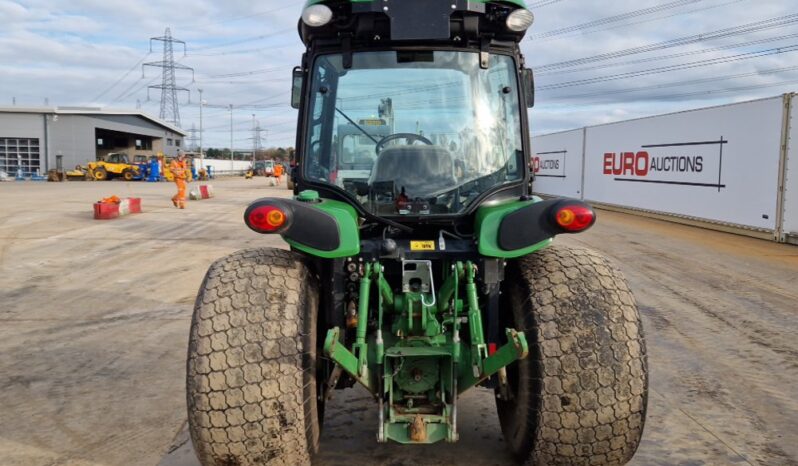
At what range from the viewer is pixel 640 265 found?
1069 cm

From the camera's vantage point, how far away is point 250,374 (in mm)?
2871

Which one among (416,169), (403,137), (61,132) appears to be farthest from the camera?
(61,132)

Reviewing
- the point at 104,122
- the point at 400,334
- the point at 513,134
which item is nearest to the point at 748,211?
the point at 513,134

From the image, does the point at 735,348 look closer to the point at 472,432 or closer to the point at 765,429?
the point at 765,429

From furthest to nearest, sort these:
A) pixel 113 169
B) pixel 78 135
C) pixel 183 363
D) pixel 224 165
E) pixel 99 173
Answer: pixel 224 165
pixel 78 135
pixel 113 169
pixel 99 173
pixel 183 363

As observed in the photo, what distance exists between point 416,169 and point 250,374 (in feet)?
5.00

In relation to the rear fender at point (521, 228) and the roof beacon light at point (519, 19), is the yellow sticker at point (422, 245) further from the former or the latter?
the roof beacon light at point (519, 19)

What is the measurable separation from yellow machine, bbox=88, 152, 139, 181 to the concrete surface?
122ft

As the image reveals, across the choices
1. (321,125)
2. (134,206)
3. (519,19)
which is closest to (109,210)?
(134,206)

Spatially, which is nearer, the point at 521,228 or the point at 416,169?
the point at 521,228

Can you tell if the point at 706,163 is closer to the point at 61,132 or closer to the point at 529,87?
the point at 529,87

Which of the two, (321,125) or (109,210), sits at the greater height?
(321,125)

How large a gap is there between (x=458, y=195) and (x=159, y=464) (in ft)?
7.33

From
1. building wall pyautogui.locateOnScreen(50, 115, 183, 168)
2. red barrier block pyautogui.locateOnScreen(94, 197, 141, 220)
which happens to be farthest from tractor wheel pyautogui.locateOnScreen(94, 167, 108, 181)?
red barrier block pyautogui.locateOnScreen(94, 197, 141, 220)
